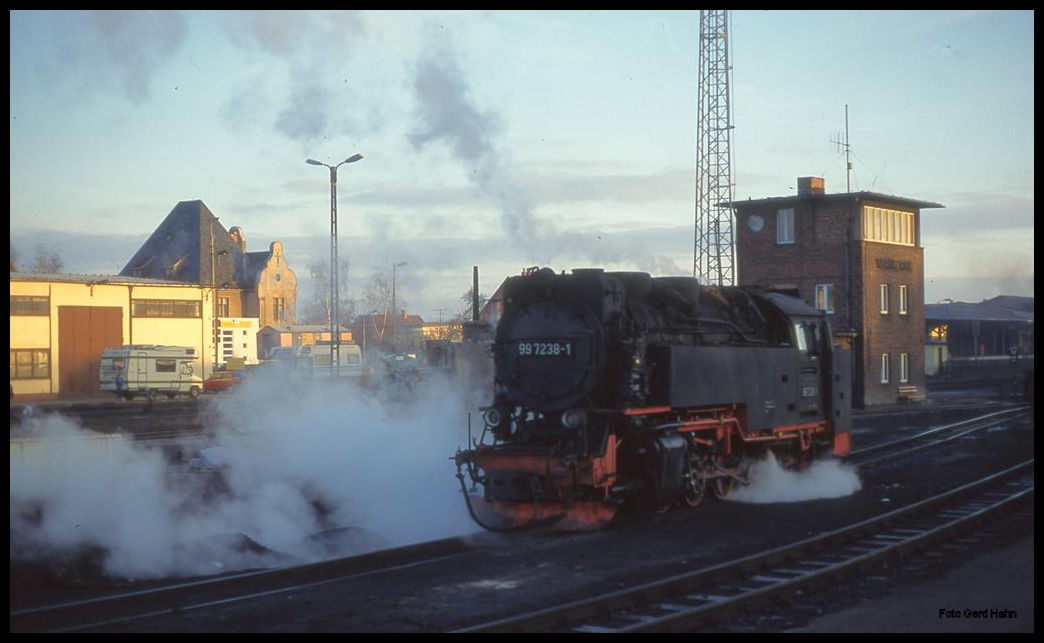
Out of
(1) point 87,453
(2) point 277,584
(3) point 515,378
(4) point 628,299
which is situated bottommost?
(2) point 277,584

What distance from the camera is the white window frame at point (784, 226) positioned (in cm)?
3888

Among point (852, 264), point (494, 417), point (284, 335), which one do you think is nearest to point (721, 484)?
point (494, 417)

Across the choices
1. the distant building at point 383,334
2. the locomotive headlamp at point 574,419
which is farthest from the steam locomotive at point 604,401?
the distant building at point 383,334

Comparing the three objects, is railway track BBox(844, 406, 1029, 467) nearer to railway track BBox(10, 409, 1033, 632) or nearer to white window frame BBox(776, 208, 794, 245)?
railway track BBox(10, 409, 1033, 632)

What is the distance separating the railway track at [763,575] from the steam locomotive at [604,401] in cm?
234

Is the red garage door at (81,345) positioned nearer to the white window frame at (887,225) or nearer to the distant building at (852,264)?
the distant building at (852,264)

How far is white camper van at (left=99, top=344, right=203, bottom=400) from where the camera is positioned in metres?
37.1

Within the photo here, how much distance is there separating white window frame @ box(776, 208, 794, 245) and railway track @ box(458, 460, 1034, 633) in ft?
83.6

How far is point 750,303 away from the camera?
50.3ft

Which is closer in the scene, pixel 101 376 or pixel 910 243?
pixel 101 376

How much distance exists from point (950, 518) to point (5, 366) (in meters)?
11.1

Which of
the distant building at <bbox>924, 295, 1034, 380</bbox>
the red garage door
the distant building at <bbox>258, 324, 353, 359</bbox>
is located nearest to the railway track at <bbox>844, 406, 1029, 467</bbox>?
the distant building at <bbox>924, 295, 1034, 380</bbox>
